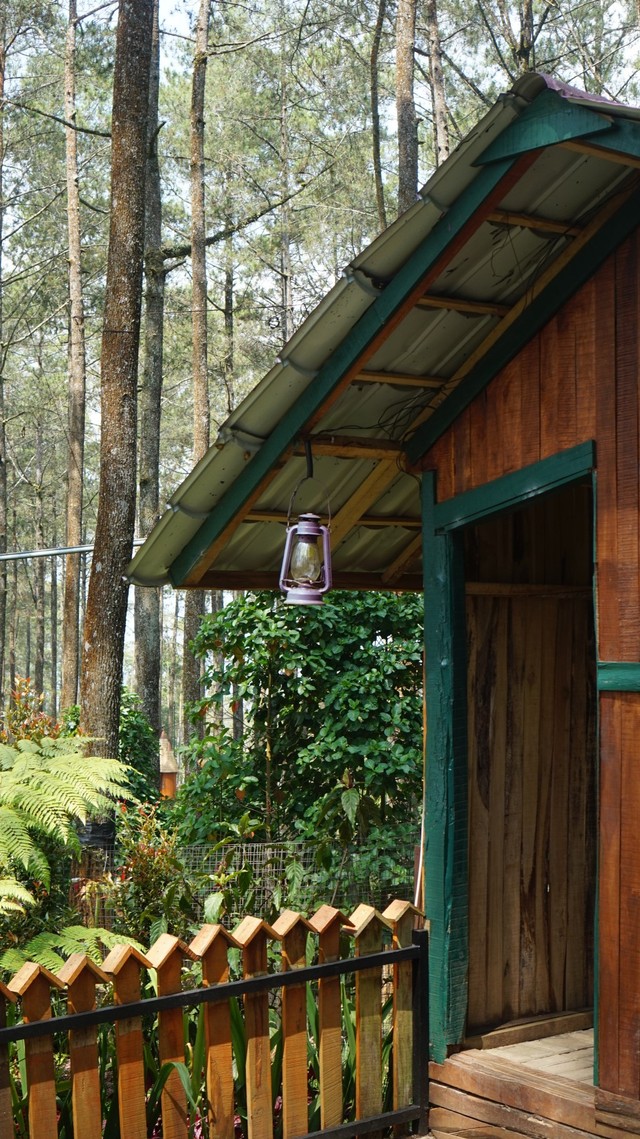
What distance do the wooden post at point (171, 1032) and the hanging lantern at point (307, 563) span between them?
1.53 meters

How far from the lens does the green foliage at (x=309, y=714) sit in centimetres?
803

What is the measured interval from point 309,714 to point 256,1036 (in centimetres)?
432

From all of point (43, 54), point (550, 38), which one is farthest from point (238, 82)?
point (550, 38)

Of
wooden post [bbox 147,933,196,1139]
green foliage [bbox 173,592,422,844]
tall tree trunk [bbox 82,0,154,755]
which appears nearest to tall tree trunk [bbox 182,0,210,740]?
green foliage [bbox 173,592,422,844]

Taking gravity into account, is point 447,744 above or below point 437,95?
below

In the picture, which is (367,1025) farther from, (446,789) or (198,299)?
(198,299)

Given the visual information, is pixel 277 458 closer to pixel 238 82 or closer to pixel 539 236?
pixel 539 236

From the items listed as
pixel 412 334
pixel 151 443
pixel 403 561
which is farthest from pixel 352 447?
pixel 151 443

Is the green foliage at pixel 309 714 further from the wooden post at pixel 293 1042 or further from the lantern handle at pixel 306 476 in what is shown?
the wooden post at pixel 293 1042

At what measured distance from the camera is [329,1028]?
4152 mm

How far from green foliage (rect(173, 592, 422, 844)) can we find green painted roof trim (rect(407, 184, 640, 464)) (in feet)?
10.5

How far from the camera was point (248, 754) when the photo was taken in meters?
8.40

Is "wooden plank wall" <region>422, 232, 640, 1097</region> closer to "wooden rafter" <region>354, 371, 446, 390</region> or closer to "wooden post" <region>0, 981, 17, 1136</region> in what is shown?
"wooden rafter" <region>354, 371, 446, 390</region>

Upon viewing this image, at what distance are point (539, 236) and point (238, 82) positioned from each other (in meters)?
26.0
